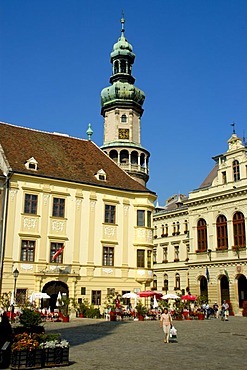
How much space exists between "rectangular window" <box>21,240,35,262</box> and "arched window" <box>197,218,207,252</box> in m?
22.0

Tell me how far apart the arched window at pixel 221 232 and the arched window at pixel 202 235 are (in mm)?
1872

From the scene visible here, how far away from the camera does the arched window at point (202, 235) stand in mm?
50594

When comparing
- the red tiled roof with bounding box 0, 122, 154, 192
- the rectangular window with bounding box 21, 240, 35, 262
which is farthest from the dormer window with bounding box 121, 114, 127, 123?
the rectangular window with bounding box 21, 240, 35, 262

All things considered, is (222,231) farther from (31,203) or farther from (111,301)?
(31,203)

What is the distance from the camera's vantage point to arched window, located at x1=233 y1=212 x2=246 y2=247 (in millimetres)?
46219

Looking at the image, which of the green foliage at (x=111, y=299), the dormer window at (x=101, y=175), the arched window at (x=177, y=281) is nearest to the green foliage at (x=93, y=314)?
the green foliage at (x=111, y=299)

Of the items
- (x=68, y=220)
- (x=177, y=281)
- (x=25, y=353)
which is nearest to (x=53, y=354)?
(x=25, y=353)

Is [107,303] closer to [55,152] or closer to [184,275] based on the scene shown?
[55,152]

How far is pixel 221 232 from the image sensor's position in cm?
4881

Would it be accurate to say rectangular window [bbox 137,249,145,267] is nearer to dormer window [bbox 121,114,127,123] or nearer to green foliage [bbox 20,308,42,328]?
green foliage [bbox 20,308,42,328]

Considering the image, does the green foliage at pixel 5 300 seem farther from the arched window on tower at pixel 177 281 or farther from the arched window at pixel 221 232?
Answer: the arched window on tower at pixel 177 281

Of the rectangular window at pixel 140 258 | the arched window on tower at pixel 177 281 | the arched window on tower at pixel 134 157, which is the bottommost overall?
the arched window on tower at pixel 177 281

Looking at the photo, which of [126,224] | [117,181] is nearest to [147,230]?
[126,224]

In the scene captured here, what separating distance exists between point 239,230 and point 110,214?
1486 cm
